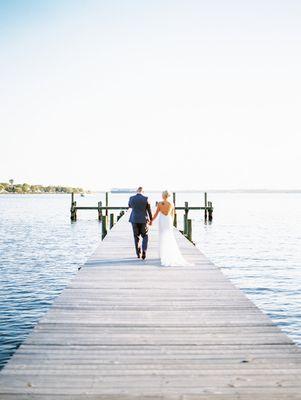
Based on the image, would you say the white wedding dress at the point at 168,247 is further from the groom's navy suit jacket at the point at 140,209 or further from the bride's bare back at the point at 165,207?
the groom's navy suit jacket at the point at 140,209

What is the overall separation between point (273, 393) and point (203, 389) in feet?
2.06

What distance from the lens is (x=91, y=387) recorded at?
4.32m

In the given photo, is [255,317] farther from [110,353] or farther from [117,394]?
[117,394]

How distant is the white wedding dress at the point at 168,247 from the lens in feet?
38.7

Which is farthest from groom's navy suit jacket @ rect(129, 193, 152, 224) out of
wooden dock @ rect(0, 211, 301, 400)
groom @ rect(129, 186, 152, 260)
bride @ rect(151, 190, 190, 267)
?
wooden dock @ rect(0, 211, 301, 400)

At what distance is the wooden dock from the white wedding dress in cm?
285

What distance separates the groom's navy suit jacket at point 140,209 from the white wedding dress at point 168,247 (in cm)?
54

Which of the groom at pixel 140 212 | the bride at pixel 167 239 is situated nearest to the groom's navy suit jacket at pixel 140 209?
the groom at pixel 140 212

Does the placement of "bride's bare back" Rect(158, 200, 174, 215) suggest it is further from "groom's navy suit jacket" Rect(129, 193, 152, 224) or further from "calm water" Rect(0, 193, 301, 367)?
"calm water" Rect(0, 193, 301, 367)

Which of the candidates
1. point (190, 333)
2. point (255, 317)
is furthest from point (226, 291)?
point (190, 333)

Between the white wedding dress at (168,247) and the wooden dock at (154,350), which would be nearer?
the wooden dock at (154,350)

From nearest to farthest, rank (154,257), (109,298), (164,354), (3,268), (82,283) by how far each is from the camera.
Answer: (164,354) → (109,298) → (82,283) → (154,257) → (3,268)

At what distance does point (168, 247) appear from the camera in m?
11.8

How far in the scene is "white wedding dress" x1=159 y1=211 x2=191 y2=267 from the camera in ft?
38.7
